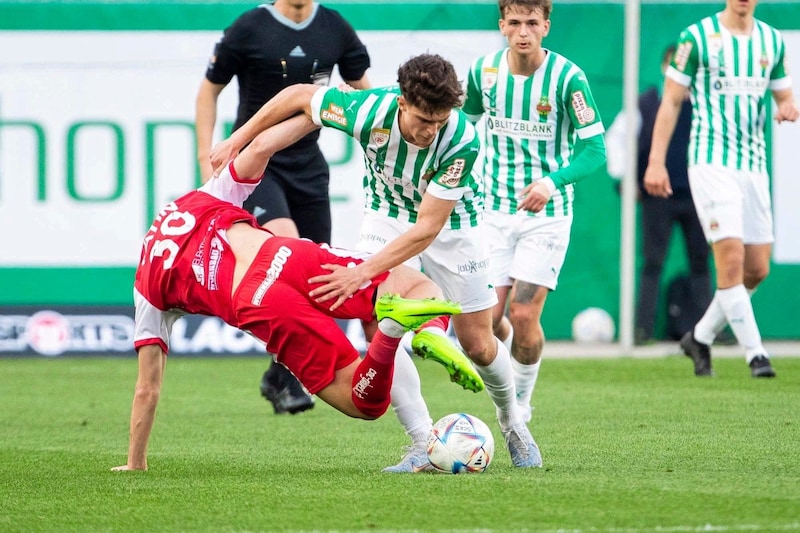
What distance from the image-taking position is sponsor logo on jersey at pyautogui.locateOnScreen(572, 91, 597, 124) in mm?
6746

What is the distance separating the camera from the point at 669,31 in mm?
11844

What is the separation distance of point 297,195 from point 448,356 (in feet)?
9.96

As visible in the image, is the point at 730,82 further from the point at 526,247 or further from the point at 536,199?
the point at 536,199

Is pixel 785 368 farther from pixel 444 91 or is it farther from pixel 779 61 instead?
pixel 444 91

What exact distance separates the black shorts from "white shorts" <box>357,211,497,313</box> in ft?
4.84

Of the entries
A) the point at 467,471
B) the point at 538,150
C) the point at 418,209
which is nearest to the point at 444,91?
the point at 418,209

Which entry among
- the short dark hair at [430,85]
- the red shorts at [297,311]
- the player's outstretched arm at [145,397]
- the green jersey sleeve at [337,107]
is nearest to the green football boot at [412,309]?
the red shorts at [297,311]

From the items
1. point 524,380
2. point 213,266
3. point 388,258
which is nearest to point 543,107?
point 524,380

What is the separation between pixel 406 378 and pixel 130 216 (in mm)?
6699

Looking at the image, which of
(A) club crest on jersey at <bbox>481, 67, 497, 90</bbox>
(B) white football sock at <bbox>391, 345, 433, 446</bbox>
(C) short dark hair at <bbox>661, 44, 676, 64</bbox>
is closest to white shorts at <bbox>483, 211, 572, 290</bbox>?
(A) club crest on jersey at <bbox>481, 67, 497, 90</bbox>

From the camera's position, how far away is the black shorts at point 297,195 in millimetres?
7336

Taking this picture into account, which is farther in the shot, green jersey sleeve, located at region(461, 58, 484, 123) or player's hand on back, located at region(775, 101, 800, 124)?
player's hand on back, located at region(775, 101, 800, 124)

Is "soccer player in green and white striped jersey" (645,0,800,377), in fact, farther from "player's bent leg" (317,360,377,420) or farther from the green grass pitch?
"player's bent leg" (317,360,377,420)

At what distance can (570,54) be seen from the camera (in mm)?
11703
